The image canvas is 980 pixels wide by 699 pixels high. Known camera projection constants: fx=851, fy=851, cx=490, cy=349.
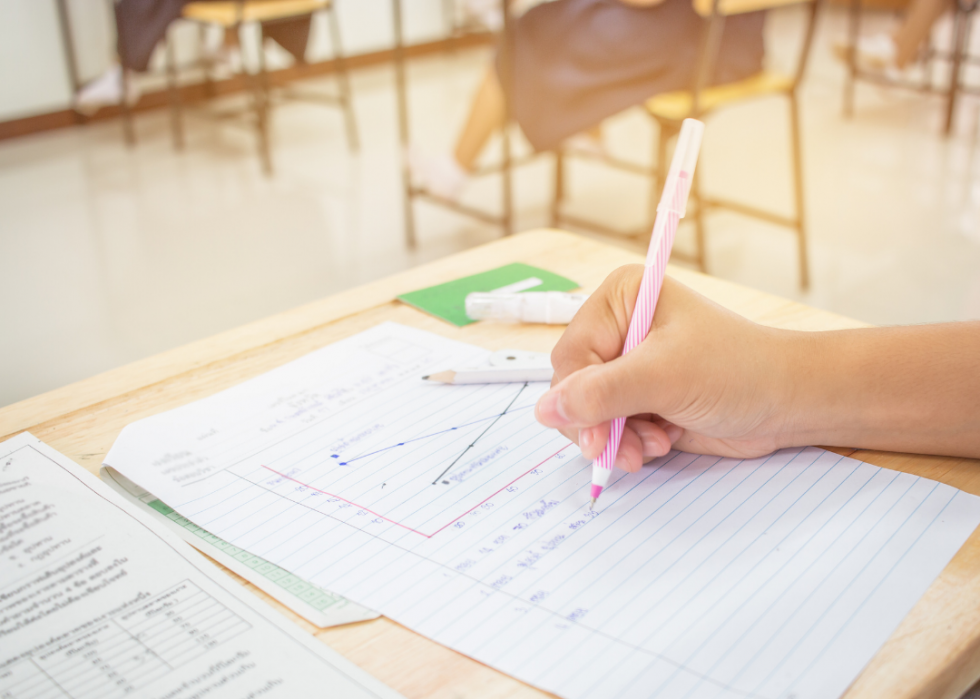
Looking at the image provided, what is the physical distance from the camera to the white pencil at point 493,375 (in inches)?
26.8

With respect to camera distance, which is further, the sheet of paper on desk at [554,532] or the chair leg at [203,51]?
the chair leg at [203,51]

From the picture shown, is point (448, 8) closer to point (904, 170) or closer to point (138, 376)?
point (904, 170)

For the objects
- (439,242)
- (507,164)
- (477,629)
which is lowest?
(439,242)

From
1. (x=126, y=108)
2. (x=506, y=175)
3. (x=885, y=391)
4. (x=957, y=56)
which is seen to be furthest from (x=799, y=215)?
(x=126, y=108)

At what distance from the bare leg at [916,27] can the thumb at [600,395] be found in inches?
153

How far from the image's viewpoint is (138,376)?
0.70 meters

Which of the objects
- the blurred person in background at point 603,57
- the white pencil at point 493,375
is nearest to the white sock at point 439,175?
the blurred person in background at point 603,57

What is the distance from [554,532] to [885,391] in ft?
0.85

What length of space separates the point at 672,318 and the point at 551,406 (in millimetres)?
101

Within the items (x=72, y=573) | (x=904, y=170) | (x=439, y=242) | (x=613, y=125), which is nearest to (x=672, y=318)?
(x=72, y=573)

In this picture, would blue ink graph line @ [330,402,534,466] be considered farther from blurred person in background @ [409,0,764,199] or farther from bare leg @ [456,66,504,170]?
bare leg @ [456,66,504,170]

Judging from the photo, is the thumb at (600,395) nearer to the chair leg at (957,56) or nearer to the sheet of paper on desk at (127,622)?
the sheet of paper on desk at (127,622)

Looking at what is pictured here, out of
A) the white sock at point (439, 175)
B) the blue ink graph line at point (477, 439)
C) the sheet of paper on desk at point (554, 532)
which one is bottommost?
the white sock at point (439, 175)

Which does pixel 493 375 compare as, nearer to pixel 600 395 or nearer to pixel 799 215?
pixel 600 395
